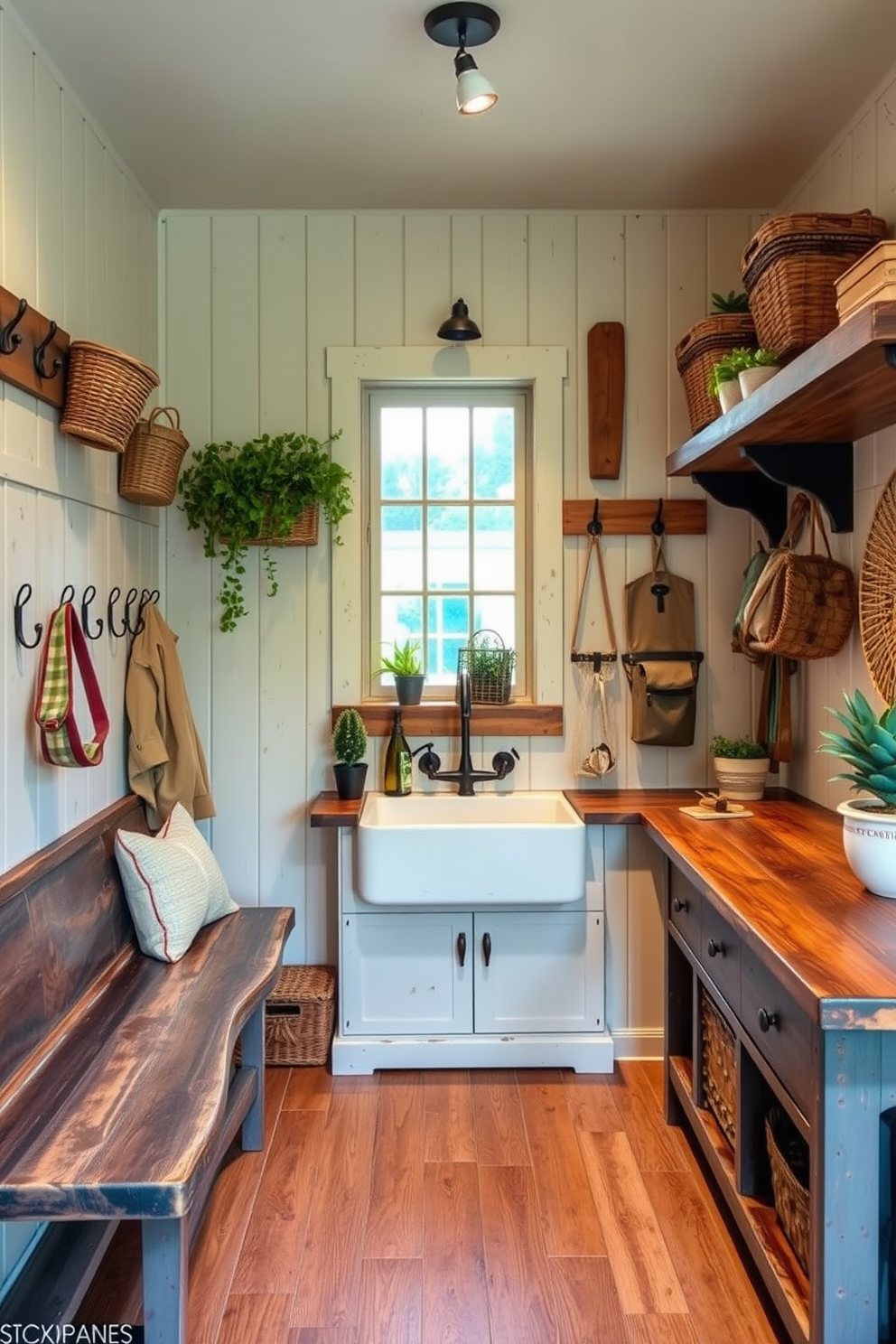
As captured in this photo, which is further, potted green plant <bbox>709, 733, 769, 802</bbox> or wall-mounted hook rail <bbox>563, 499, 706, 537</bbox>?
wall-mounted hook rail <bbox>563, 499, 706, 537</bbox>

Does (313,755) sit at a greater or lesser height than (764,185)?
lesser

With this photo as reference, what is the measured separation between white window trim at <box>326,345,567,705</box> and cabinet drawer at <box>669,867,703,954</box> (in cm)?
75

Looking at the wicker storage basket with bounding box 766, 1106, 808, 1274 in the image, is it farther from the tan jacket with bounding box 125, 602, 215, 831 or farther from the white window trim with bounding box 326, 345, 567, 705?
the tan jacket with bounding box 125, 602, 215, 831

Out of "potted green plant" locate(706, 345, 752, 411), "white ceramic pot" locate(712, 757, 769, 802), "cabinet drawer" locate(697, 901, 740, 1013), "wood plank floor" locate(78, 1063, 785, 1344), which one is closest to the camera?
"wood plank floor" locate(78, 1063, 785, 1344)

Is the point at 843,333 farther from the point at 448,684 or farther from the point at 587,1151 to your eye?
the point at 587,1151

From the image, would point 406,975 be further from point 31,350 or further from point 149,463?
point 31,350

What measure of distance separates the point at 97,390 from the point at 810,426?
5.32 ft

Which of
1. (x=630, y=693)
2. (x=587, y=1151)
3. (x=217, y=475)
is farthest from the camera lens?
(x=630, y=693)

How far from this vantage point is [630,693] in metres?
3.00

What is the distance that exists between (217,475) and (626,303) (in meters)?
1.40

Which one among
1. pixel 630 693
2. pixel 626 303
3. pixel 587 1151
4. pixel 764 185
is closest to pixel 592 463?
pixel 626 303

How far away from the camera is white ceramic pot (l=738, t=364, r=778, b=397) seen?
82.4 inches

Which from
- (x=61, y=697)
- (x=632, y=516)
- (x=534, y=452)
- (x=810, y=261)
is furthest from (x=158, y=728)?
(x=810, y=261)

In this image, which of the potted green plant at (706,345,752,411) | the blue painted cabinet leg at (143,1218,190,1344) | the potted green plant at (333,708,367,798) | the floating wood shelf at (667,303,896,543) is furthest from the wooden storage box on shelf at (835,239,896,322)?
the blue painted cabinet leg at (143,1218,190,1344)
